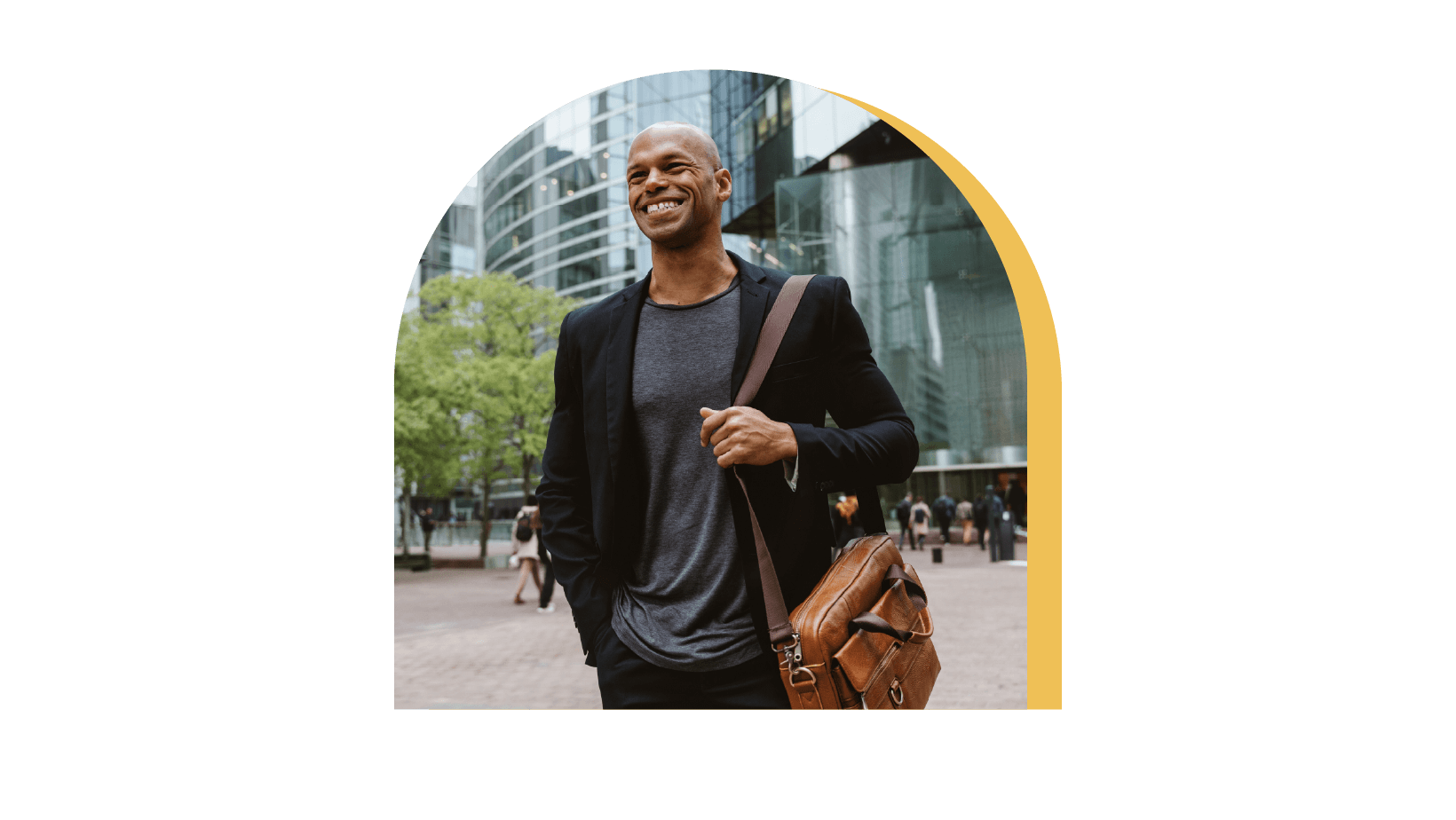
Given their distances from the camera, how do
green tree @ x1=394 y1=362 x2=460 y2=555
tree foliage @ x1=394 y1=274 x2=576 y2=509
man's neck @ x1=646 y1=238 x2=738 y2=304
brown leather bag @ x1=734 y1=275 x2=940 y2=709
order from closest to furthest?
1. brown leather bag @ x1=734 y1=275 x2=940 y2=709
2. man's neck @ x1=646 y1=238 x2=738 y2=304
3. green tree @ x1=394 y1=362 x2=460 y2=555
4. tree foliage @ x1=394 y1=274 x2=576 y2=509

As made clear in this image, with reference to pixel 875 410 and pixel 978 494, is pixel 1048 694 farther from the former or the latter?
pixel 978 494

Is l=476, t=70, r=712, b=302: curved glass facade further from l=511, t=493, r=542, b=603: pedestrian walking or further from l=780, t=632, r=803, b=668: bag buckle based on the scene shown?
l=780, t=632, r=803, b=668: bag buckle

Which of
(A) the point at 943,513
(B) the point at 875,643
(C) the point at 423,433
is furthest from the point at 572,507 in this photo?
(A) the point at 943,513

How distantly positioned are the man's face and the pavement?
5.37 feet

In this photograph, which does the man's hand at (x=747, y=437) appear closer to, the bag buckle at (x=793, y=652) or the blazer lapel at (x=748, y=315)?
the blazer lapel at (x=748, y=315)

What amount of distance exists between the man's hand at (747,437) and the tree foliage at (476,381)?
1761 cm

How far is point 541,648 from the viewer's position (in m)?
10.2

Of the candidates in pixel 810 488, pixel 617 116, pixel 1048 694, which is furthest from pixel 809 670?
pixel 617 116

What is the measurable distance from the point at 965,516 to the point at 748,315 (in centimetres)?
2438

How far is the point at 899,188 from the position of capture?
20328mm

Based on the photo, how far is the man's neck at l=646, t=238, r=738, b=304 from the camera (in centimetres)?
259

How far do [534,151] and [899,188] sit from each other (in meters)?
33.6

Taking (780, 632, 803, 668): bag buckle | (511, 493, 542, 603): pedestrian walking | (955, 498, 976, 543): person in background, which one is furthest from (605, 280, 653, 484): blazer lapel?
(955, 498, 976, 543): person in background

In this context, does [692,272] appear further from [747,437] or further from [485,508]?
[485,508]
